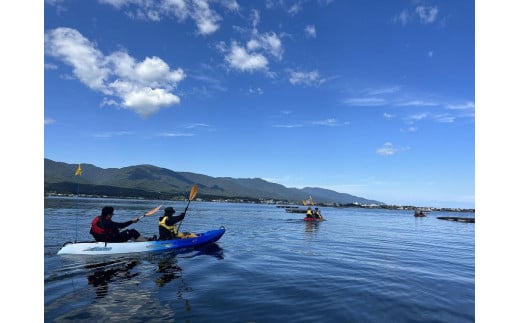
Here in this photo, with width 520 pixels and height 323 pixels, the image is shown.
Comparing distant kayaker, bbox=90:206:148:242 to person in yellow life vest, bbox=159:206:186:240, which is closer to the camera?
distant kayaker, bbox=90:206:148:242

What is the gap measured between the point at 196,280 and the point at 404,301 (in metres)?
8.87

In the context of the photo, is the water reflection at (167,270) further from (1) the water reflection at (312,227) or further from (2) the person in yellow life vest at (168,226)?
(1) the water reflection at (312,227)

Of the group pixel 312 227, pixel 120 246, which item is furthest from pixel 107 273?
pixel 312 227

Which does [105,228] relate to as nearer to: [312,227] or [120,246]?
[120,246]

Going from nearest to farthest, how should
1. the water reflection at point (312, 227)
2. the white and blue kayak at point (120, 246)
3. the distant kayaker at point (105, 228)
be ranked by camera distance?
the white and blue kayak at point (120, 246), the distant kayaker at point (105, 228), the water reflection at point (312, 227)

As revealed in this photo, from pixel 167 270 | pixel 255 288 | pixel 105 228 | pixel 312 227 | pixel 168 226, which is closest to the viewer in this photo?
pixel 255 288

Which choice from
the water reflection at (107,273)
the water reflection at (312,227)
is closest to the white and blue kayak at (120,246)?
the water reflection at (107,273)

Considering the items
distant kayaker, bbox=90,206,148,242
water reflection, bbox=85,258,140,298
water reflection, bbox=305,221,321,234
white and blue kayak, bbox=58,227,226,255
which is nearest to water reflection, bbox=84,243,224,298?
water reflection, bbox=85,258,140,298

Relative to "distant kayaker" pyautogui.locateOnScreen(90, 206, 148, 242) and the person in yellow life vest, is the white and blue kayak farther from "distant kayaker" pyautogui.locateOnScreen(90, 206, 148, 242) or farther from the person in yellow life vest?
the person in yellow life vest

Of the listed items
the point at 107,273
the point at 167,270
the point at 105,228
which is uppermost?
the point at 105,228

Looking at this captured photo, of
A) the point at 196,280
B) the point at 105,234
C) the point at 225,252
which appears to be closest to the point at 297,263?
the point at 225,252

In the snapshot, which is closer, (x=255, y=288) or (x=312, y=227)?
(x=255, y=288)

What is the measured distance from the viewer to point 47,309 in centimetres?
1084
